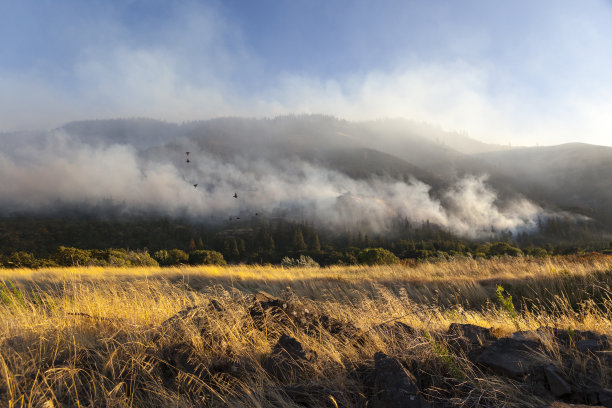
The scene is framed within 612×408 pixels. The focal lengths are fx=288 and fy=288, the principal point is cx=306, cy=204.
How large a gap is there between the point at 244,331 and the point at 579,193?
25819cm

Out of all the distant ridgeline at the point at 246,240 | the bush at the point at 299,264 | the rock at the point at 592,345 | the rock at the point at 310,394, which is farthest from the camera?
the distant ridgeline at the point at 246,240

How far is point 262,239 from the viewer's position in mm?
135750

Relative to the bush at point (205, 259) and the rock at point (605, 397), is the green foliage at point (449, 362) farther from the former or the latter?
the bush at point (205, 259)

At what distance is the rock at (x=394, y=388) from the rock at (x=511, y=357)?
3.10ft

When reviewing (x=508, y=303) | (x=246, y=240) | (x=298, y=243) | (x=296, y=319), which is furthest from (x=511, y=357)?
(x=246, y=240)

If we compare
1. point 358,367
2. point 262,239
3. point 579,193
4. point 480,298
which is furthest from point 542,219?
point 358,367

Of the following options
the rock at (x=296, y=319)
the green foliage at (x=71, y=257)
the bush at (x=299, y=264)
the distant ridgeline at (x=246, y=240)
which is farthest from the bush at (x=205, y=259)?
the distant ridgeline at (x=246, y=240)

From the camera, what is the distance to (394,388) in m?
2.71

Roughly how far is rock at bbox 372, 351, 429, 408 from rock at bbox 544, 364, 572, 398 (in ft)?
4.01

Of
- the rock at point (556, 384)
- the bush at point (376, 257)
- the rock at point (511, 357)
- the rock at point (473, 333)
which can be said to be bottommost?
the bush at point (376, 257)

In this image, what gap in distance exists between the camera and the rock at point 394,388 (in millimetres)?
2568

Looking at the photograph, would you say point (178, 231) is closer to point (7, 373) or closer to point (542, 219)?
point (7, 373)

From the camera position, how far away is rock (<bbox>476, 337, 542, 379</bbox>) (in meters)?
2.93

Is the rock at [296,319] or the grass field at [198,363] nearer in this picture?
the grass field at [198,363]
